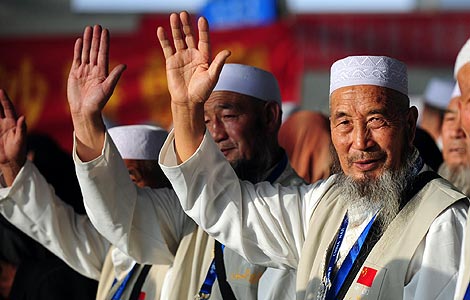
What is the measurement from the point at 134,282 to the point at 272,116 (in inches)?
42.6

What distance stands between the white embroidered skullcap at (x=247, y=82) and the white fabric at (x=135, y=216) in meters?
0.60

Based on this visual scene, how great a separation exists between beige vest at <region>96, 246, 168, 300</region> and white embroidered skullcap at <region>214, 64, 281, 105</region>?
0.94 meters

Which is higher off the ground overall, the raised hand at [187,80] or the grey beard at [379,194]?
the raised hand at [187,80]

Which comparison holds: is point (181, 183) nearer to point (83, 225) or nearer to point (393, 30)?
point (83, 225)

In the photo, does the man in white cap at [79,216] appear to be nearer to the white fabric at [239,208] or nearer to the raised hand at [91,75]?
the raised hand at [91,75]

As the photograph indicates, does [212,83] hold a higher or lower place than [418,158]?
higher

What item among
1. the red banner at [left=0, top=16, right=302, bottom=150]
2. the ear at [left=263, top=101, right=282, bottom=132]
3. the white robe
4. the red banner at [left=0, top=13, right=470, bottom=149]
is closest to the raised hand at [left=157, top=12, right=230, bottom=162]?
the ear at [left=263, top=101, right=282, bottom=132]

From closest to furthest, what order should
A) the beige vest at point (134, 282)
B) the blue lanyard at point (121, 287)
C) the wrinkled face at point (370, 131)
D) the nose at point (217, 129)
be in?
the wrinkled face at point (370, 131), the nose at point (217, 129), the beige vest at point (134, 282), the blue lanyard at point (121, 287)

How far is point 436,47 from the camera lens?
12.4 meters

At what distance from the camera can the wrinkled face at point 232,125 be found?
505 centimetres

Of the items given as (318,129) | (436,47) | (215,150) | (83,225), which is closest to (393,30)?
(436,47)

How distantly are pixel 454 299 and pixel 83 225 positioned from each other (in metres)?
2.53

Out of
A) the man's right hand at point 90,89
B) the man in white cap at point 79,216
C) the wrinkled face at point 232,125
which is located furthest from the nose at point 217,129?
the man's right hand at point 90,89

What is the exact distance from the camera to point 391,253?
3809 millimetres
